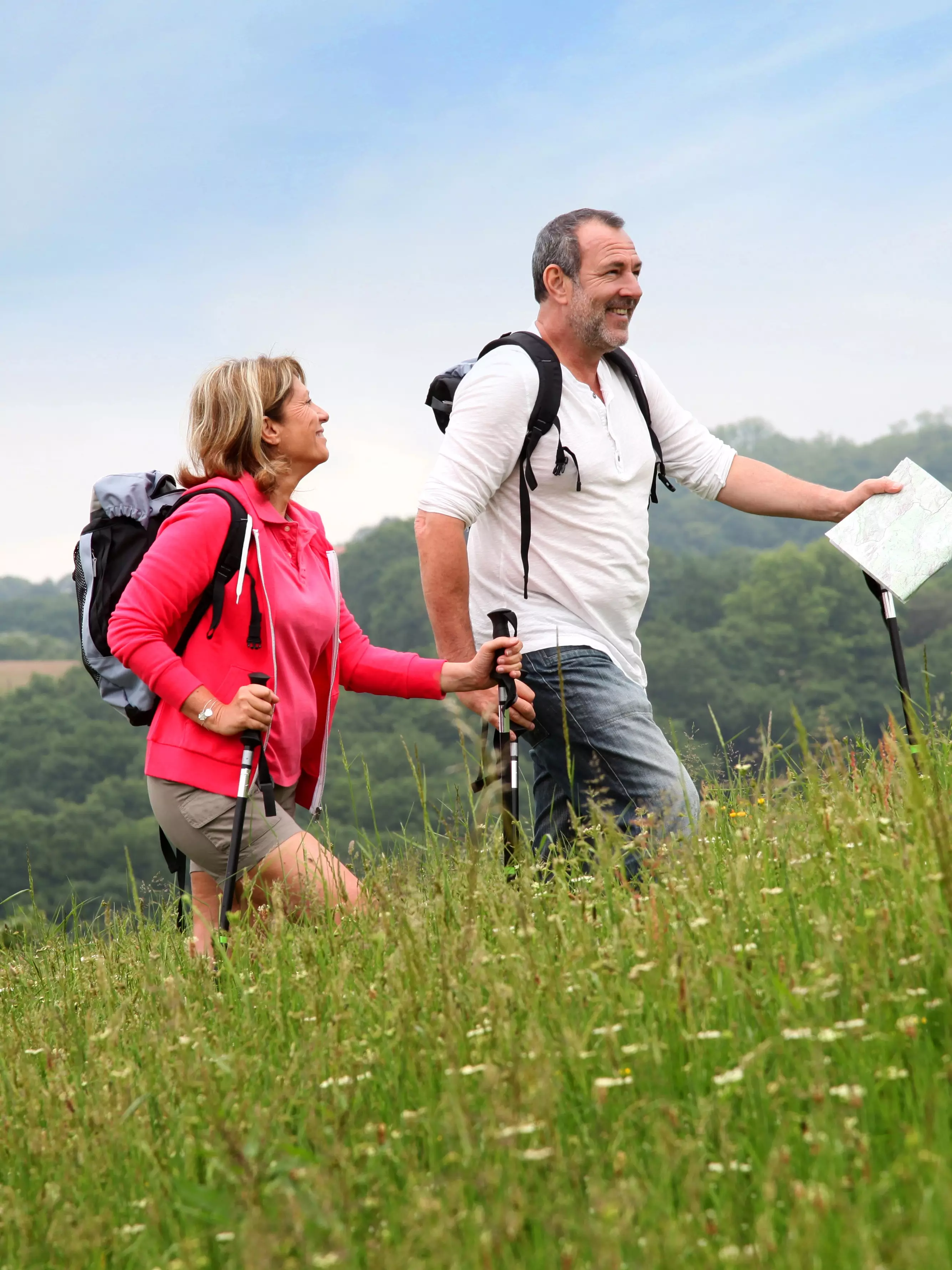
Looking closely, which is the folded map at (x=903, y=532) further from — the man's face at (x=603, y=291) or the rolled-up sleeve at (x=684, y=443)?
the man's face at (x=603, y=291)

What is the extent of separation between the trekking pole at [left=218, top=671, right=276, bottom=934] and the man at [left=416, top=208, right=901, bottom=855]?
742 mm

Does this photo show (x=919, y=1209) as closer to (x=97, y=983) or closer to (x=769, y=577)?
(x=97, y=983)

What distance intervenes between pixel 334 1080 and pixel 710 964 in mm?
698

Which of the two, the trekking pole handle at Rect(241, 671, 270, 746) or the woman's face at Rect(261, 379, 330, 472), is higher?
the woman's face at Rect(261, 379, 330, 472)

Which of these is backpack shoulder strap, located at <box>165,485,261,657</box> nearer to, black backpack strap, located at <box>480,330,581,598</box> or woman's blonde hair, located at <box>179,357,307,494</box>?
woman's blonde hair, located at <box>179,357,307,494</box>

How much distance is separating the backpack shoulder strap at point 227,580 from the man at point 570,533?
2.04 feet

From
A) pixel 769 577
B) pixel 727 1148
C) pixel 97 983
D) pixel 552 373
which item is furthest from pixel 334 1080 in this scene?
pixel 769 577

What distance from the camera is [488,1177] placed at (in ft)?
5.90

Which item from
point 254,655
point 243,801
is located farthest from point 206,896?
point 254,655

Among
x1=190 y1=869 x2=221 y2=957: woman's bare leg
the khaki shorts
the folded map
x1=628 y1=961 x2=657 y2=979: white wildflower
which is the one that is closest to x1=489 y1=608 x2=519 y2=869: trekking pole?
the khaki shorts

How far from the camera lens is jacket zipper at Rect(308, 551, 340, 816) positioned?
15.3 ft

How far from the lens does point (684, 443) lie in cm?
542

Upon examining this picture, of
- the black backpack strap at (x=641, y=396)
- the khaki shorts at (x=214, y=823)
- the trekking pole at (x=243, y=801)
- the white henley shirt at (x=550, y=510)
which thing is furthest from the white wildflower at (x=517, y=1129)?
the black backpack strap at (x=641, y=396)

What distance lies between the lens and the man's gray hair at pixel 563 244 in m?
5.04
